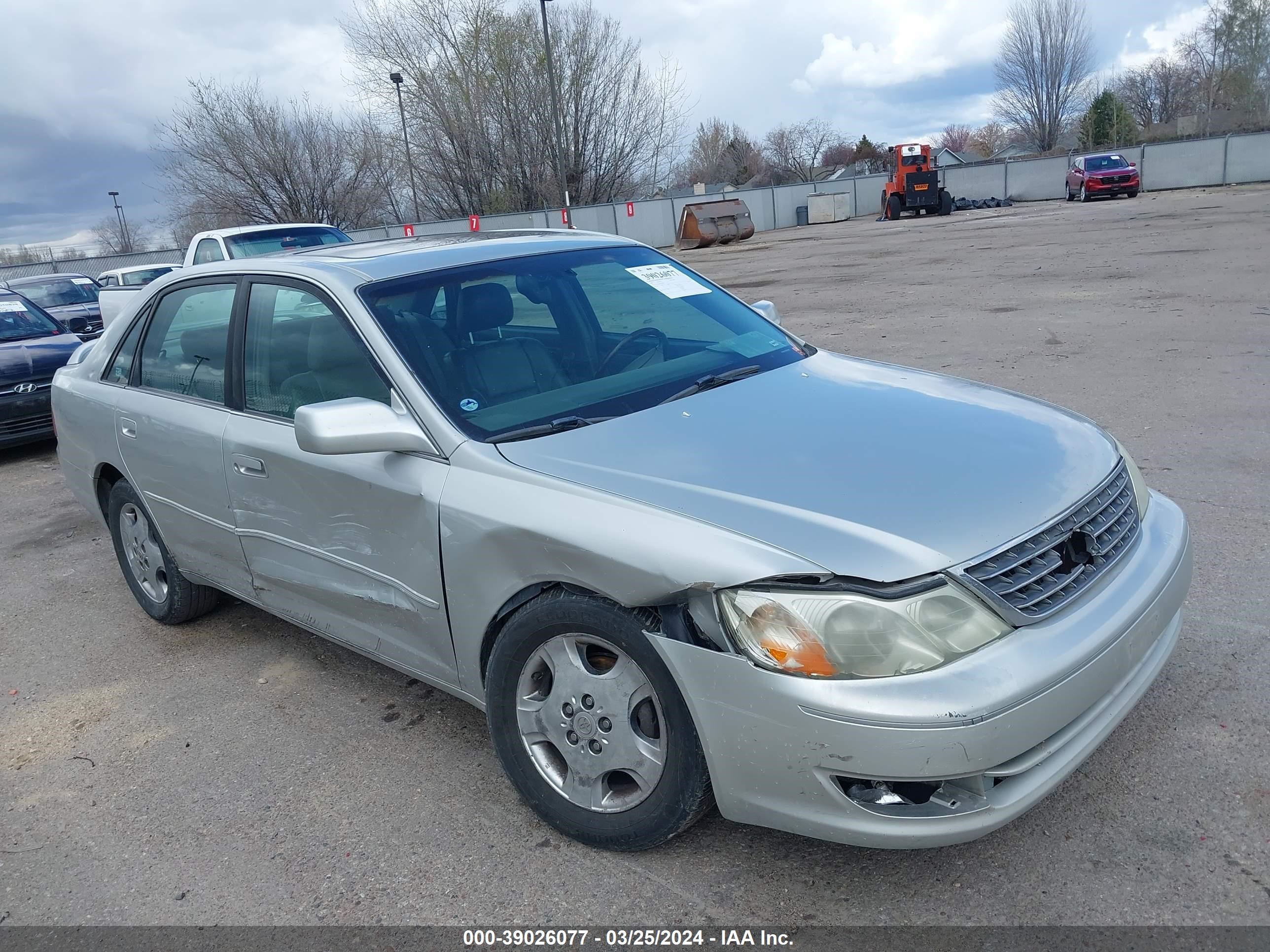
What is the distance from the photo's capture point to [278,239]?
13203 mm

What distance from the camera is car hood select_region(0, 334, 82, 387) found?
29.3 ft

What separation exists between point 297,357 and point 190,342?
0.83 metres

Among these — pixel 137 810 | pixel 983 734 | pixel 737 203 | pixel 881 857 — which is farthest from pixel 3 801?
pixel 737 203

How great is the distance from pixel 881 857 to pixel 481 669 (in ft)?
4.00

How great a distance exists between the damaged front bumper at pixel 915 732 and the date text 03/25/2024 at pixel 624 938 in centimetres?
26

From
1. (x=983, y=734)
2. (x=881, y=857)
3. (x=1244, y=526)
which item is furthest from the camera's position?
(x=1244, y=526)

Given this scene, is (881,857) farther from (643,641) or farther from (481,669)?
(481,669)

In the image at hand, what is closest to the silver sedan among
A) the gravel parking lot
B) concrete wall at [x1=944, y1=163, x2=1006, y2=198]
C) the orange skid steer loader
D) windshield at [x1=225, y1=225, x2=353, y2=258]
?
the gravel parking lot

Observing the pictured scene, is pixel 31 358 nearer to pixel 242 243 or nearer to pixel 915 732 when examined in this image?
pixel 242 243

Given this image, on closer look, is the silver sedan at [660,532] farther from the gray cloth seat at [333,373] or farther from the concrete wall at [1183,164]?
the concrete wall at [1183,164]

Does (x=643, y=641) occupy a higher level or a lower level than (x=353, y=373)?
lower

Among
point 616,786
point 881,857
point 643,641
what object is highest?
point 643,641

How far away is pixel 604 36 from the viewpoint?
36.8m

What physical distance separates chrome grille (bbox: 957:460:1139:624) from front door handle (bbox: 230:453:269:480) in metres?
2.43
